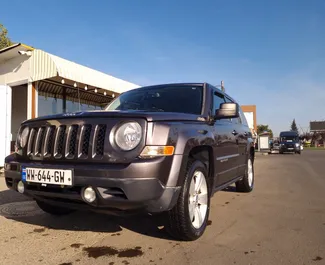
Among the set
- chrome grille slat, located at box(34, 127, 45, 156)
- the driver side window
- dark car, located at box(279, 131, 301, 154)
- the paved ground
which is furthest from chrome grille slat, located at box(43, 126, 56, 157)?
dark car, located at box(279, 131, 301, 154)

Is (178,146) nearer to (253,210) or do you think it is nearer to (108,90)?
(253,210)

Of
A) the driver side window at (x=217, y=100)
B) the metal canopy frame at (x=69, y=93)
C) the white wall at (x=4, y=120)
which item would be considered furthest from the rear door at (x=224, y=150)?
the metal canopy frame at (x=69, y=93)

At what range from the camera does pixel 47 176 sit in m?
2.90

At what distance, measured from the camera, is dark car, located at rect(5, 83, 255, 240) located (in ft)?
8.67

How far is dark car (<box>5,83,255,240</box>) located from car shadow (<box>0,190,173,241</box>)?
421 millimetres

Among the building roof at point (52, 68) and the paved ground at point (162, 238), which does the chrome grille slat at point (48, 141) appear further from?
the building roof at point (52, 68)

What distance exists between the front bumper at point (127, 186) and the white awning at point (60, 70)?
802cm

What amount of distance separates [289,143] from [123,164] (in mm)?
26004

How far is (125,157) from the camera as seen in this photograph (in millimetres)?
2662

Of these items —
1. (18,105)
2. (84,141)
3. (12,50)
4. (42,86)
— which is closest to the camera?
(84,141)

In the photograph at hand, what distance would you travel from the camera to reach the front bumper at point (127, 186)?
8.50ft

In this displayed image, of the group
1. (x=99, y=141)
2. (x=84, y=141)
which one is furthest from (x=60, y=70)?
(x=99, y=141)

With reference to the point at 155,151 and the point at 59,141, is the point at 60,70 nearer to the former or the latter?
the point at 59,141

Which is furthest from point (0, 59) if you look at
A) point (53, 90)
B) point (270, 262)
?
point (270, 262)
